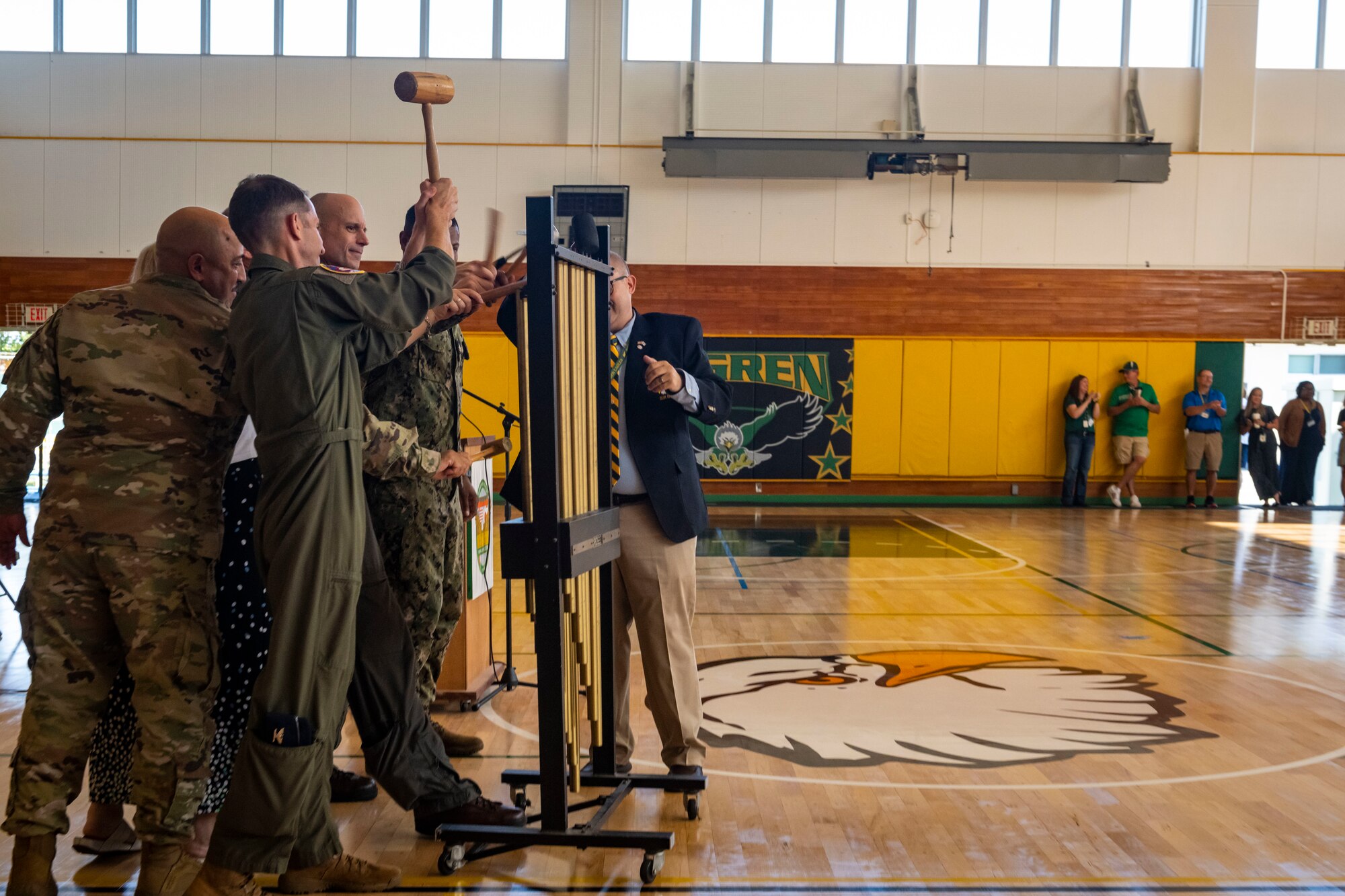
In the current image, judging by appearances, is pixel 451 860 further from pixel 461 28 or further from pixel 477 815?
pixel 461 28

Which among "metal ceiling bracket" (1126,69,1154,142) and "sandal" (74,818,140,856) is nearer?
"sandal" (74,818,140,856)

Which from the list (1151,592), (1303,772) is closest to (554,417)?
(1303,772)

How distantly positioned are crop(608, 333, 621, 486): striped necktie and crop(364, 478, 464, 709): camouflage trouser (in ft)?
1.69

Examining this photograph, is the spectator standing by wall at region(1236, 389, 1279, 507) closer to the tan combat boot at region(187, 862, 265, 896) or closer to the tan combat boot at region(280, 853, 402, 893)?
the tan combat boot at region(280, 853, 402, 893)

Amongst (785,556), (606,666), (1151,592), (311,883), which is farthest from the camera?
(785,556)

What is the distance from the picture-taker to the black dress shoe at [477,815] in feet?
9.53

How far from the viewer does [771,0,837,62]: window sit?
45.3 feet

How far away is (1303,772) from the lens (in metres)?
3.66

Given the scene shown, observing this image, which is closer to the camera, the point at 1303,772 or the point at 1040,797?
the point at 1040,797

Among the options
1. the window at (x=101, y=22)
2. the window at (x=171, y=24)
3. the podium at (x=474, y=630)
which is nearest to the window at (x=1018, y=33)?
the window at (x=171, y=24)

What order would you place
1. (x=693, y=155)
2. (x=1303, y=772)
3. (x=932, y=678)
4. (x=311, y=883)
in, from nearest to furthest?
(x=311, y=883)
(x=1303, y=772)
(x=932, y=678)
(x=693, y=155)

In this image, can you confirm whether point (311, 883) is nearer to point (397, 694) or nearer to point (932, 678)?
point (397, 694)

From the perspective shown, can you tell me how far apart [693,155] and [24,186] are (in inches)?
331

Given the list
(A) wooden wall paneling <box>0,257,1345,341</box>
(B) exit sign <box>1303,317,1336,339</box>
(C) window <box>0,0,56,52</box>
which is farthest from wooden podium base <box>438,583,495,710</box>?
(B) exit sign <box>1303,317,1336,339</box>
